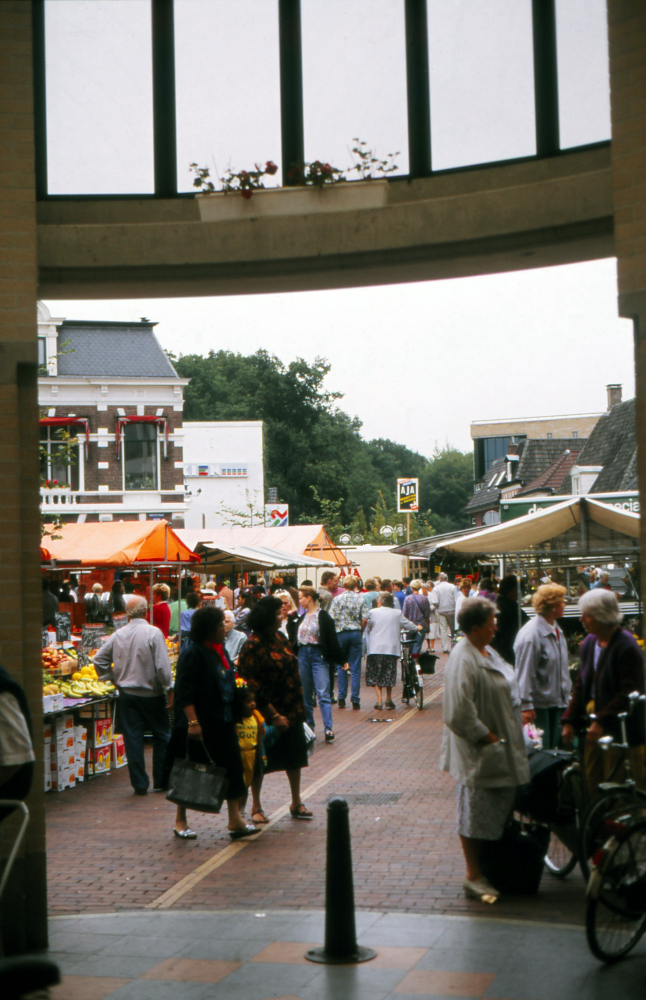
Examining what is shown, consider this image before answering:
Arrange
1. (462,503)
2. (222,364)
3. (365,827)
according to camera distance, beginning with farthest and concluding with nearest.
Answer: (462,503)
(222,364)
(365,827)

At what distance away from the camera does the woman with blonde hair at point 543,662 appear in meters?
8.15

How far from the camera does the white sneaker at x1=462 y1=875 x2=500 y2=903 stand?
6199 millimetres

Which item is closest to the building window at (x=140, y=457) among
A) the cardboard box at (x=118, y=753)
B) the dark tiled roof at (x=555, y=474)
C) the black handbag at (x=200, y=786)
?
the dark tiled roof at (x=555, y=474)

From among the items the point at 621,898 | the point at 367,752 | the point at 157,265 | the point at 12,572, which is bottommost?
the point at 367,752

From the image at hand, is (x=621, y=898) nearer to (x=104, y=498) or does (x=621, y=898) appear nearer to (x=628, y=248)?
(x=628, y=248)

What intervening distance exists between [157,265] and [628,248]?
304 centimetres

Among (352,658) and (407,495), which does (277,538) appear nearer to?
(407,495)

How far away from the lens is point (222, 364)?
81062mm

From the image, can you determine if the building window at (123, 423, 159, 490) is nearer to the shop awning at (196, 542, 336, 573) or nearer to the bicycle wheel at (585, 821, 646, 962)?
the shop awning at (196, 542, 336, 573)

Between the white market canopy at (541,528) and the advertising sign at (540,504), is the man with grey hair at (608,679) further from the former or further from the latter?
the advertising sign at (540,504)

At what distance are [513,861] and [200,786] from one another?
2.43m

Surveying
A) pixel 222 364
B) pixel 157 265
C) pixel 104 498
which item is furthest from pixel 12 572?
pixel 222 364

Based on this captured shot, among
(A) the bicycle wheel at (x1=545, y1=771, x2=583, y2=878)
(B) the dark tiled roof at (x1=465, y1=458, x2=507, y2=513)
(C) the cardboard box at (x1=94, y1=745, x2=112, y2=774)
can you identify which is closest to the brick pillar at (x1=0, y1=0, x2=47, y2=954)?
(A) the bicycle wheel at (x1=545, y1=771, x2=583, y2=878)

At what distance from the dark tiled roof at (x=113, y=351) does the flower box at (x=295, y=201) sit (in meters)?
35.7
